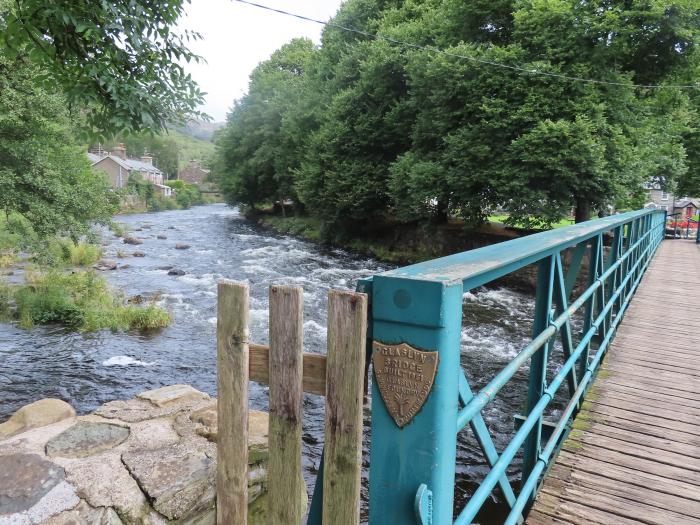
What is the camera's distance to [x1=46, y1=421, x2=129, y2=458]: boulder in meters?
3.71

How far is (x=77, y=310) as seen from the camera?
36.3 feet

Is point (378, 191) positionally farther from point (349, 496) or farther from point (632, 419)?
point (349, 496)

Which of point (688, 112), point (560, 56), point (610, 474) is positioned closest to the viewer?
point (610, 474)

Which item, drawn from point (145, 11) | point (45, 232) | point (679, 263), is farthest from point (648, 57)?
point (45, 232)

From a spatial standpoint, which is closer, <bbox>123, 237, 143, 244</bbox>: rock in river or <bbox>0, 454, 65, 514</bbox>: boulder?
<bbox>0, 454, 65, 514</bbox>: boulder

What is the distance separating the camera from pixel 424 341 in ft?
3.84

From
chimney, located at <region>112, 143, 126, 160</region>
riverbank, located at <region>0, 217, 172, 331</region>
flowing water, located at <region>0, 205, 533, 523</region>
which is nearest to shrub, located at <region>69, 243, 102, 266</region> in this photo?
flowing water, located at <region>0, 205, 533, 523</region>

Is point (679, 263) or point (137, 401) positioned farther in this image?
point (679, 263)

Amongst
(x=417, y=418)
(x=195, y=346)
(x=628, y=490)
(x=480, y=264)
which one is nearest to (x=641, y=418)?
(x=628, y=490)

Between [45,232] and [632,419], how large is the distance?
10959 millimetres

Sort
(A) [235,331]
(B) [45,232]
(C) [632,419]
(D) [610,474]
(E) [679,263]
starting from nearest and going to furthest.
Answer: (A) [235,331] < (D) [610,474] < (C) [632,419] < (B) [45,232] < (E) [679,263]

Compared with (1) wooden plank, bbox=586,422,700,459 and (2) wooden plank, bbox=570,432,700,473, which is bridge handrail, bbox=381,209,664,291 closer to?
(2) wooden plank, bbox=570,432,700,473

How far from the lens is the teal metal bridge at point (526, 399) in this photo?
3.91 feet

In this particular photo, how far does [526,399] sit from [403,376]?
1.82 metres
